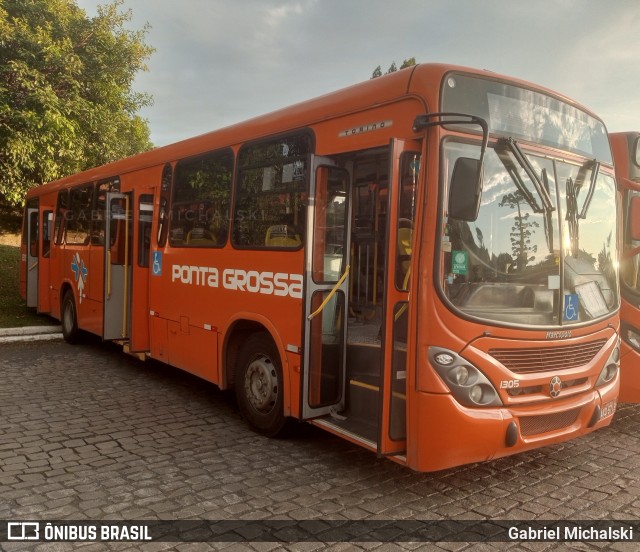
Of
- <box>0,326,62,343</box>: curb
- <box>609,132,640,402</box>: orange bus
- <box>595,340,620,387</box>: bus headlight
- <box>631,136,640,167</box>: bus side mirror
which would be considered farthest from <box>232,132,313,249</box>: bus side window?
<box>0,326,62,343</box>: curb

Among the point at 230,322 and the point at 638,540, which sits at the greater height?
the point at 230,322

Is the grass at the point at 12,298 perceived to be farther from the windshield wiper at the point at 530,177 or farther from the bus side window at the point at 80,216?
the windshield wiper at the point at 530,177

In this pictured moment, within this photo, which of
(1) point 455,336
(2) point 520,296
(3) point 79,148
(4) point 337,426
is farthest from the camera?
(3) point 79,148

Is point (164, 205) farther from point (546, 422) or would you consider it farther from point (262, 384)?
point (546, 422)

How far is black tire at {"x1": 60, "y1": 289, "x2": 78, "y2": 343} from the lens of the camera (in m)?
9.85

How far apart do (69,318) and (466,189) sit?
8470 mm

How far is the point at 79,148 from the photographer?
1437 cm

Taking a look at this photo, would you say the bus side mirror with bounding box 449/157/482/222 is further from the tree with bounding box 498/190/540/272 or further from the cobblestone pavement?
the cobblestone pavement

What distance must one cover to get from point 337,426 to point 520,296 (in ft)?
5.67

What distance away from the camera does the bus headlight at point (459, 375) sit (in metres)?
3.78

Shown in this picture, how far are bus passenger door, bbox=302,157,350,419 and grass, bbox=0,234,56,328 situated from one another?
A: 28.9ft

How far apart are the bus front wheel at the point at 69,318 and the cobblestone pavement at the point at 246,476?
11.5ft

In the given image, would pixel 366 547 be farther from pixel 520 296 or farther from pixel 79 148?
pixel 79 148

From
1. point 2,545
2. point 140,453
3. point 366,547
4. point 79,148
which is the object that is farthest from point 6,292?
point 366,547
